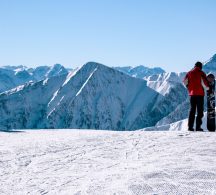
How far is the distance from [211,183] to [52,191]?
9.27ft

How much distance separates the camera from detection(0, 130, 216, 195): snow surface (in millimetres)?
7609

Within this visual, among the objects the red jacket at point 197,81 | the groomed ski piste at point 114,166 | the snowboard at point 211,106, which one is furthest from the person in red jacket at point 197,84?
the groomed ski piste at point 114,166

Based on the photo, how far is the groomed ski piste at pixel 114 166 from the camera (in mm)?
7602

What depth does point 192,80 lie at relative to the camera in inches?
630

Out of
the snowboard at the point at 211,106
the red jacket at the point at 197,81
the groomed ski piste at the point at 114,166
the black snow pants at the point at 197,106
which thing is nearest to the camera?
the groomed ski piste at the point at 114,166

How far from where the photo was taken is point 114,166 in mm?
9570

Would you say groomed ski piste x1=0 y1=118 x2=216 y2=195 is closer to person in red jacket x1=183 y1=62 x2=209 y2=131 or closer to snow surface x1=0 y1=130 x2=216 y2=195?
snow surface x1=0 y1=130 x2=216 y2=195

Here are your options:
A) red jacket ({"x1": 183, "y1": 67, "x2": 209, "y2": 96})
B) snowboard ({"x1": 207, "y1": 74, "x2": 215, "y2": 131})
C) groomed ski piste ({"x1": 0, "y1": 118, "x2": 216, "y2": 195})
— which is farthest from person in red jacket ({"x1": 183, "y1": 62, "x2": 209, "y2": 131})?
groomed ski piste ({"x1": 0, "y1": 118, "x2": 216, "y2": 195})

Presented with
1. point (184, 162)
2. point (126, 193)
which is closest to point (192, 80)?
point (184, 162)

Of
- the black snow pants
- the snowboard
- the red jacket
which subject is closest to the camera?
the red jacket

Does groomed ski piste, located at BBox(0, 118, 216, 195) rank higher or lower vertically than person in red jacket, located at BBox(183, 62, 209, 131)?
lower

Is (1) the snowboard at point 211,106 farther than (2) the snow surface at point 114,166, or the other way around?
(1) the snowboard at point 211,106

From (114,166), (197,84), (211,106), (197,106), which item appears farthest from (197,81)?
(114,166)

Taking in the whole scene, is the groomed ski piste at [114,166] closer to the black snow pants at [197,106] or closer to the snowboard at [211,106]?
the black snow pants at [197,106]
